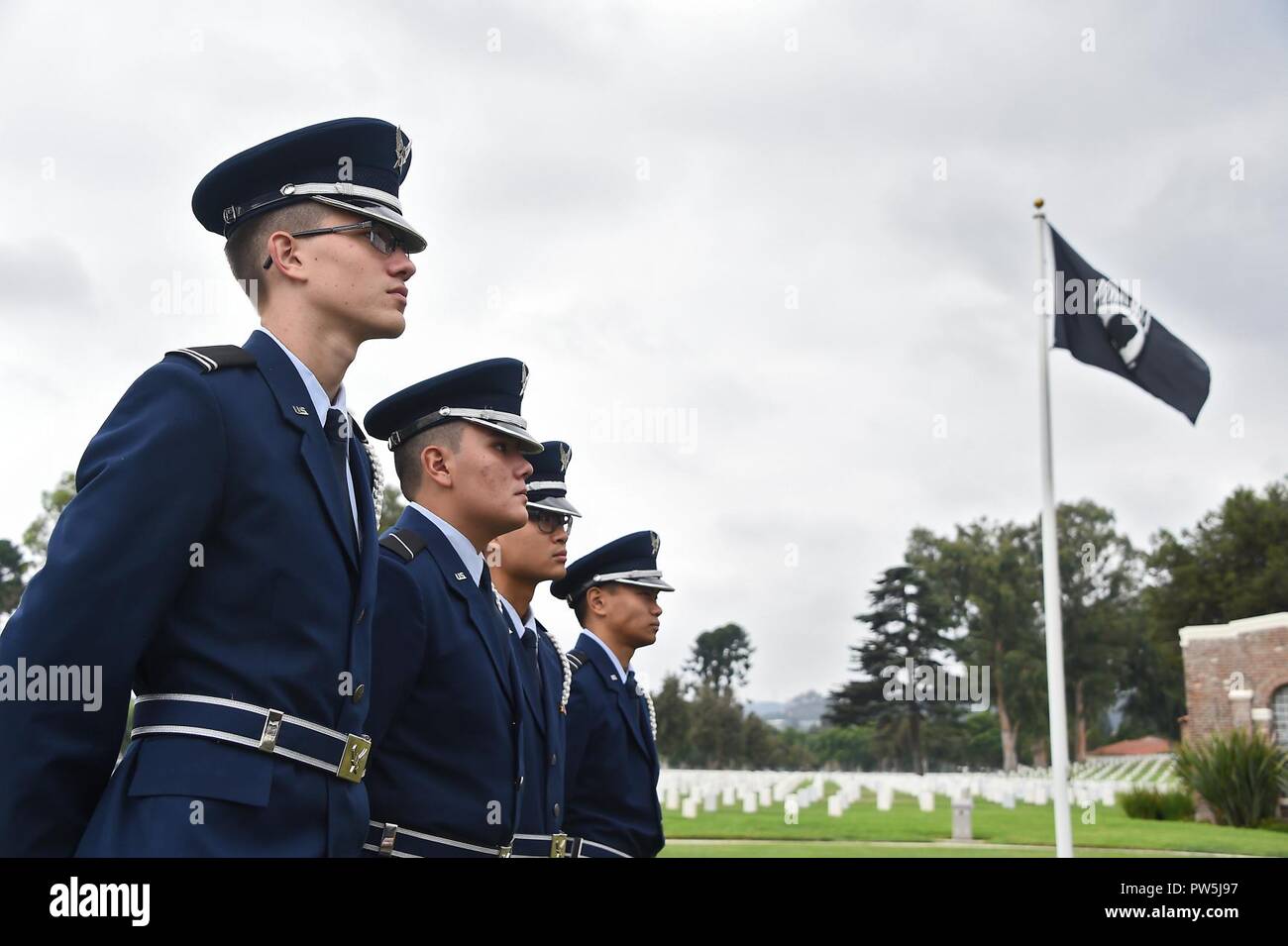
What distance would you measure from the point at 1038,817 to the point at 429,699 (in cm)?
2782

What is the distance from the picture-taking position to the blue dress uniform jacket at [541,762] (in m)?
4.27

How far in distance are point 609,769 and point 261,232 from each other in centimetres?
386

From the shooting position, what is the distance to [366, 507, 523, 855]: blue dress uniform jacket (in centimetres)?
366

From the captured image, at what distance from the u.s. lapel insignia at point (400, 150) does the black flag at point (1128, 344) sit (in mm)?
14792

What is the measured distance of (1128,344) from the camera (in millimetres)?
16469

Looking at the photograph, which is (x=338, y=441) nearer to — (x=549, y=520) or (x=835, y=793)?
(x=549, y=520)

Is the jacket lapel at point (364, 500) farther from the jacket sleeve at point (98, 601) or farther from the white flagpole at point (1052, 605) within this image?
the white flagpole at point (1052, 605)

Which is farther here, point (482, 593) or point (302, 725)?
point (482, 593)

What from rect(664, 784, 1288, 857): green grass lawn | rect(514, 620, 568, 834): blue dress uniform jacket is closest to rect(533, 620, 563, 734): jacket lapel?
rect(514, 620, 568, 834): blue dress uniform jacket

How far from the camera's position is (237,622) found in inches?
97.6

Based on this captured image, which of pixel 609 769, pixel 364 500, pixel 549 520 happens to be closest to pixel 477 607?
pixel 364 500

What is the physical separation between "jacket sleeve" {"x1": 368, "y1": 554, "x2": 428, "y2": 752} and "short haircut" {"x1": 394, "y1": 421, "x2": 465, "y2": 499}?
63 centimetres
